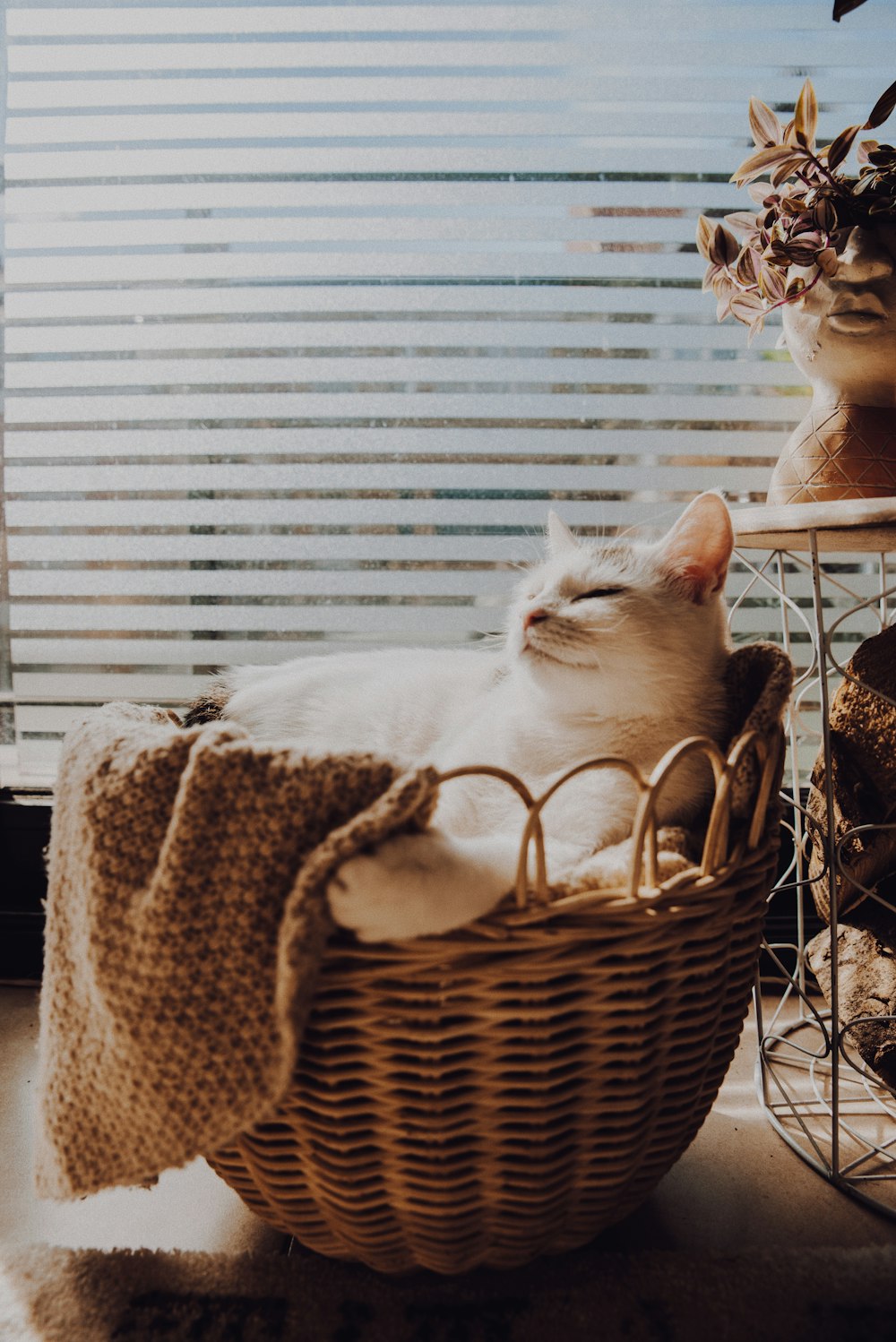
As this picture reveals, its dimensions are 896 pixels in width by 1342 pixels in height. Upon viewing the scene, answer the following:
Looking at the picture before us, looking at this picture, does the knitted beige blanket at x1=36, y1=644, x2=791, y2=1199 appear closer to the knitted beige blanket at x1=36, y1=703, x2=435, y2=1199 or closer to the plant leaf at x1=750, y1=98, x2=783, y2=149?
the knitted beige blanket at x1=36, y1=703, x2=435, y2=1199

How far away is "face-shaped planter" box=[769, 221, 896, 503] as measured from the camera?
1.08 metres

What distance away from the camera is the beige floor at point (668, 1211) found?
36.8 inches

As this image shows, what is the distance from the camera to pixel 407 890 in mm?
618

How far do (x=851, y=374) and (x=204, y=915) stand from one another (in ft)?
3.16

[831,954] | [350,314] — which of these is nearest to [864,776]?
[831,954]

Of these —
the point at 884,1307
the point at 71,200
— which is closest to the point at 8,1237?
the point at 884,1307

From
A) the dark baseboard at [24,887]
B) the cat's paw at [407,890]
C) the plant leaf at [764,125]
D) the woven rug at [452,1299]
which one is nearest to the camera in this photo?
the cat's paw at [407,890]

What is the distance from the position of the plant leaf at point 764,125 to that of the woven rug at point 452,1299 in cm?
122

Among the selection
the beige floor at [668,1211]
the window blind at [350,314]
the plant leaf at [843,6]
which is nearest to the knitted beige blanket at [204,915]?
the beige floor at [668,1211]

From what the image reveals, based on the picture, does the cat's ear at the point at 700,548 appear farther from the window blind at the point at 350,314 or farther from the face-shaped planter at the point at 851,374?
the window blind at the point at 350,314

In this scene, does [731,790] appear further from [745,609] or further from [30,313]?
[30,313]

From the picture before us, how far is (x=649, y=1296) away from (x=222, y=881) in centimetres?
55

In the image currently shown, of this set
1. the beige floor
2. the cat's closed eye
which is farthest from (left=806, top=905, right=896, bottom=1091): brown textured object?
the cat's closed eye

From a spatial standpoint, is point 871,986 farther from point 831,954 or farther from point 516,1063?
point 516,1063
